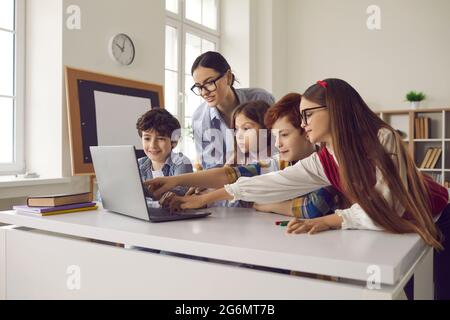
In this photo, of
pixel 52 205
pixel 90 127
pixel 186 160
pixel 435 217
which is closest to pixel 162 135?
pixel 186 160

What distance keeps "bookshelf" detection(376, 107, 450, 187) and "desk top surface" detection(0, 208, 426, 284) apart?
4.18m

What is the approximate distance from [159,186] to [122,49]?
237 centimetres

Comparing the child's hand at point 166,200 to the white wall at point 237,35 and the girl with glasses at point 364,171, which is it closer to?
the girl with glasses at point 364,171

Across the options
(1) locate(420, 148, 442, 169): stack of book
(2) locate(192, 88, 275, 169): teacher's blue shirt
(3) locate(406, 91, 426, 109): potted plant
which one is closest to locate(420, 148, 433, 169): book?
(1) locate(420, 148, 442, 169): stack of book

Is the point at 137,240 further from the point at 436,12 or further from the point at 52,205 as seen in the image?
the point at 436,12

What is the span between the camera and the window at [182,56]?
464 cm

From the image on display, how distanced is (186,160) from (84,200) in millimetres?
513

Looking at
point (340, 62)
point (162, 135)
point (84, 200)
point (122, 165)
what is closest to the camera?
point (122, 165)

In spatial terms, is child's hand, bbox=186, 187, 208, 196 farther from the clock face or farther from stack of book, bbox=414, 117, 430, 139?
stack of book, bbox=414, 117, 430, 139

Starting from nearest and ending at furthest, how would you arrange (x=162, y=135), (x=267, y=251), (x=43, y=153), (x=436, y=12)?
(x=267, y=251), (x=162, y=135), (x=43, y=153), (x=436, y=12)

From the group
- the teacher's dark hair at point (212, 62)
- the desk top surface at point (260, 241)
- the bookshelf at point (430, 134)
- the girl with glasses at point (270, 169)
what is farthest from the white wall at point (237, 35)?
the desk top surface at point (260, 241)

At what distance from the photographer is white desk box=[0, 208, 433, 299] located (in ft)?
2.67

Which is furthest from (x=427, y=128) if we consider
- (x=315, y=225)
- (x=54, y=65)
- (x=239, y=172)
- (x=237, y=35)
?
(x=315, y=225)
